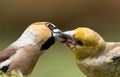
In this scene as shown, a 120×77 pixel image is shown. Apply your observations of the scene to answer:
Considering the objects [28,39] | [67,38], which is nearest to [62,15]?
[28,39]

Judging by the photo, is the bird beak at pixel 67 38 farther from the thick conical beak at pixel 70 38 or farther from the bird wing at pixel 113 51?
the bird wing at pixel 113 51

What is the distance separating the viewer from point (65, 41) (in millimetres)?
4645

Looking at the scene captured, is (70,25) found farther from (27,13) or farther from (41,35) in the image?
(41,35)

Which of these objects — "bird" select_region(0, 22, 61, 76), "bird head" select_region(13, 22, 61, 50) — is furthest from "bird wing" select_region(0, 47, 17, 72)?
"bird head" select_region(13, 22, 61, 50)

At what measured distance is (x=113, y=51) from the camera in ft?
15.4

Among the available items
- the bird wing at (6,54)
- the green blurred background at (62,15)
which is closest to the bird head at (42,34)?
the bird wing at (6,54)

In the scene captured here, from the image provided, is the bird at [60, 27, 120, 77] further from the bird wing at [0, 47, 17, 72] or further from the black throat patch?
the bird wing at [0, 47, 17, 72]

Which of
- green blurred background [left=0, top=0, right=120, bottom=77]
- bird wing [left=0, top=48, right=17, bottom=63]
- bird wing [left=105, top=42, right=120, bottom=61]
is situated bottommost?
green blurred background [left=0, top=0, right=120, bottom=77]

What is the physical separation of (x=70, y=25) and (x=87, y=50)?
4.97 metres

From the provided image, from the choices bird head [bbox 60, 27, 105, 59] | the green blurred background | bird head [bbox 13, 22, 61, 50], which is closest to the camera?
bird head [bbox 60, 27, 105, 59]

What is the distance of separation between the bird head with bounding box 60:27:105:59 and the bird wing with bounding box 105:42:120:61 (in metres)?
0.07

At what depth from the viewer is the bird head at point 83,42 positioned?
455cm

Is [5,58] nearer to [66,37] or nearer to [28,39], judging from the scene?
[28,39]

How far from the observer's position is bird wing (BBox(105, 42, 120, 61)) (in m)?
4.61
